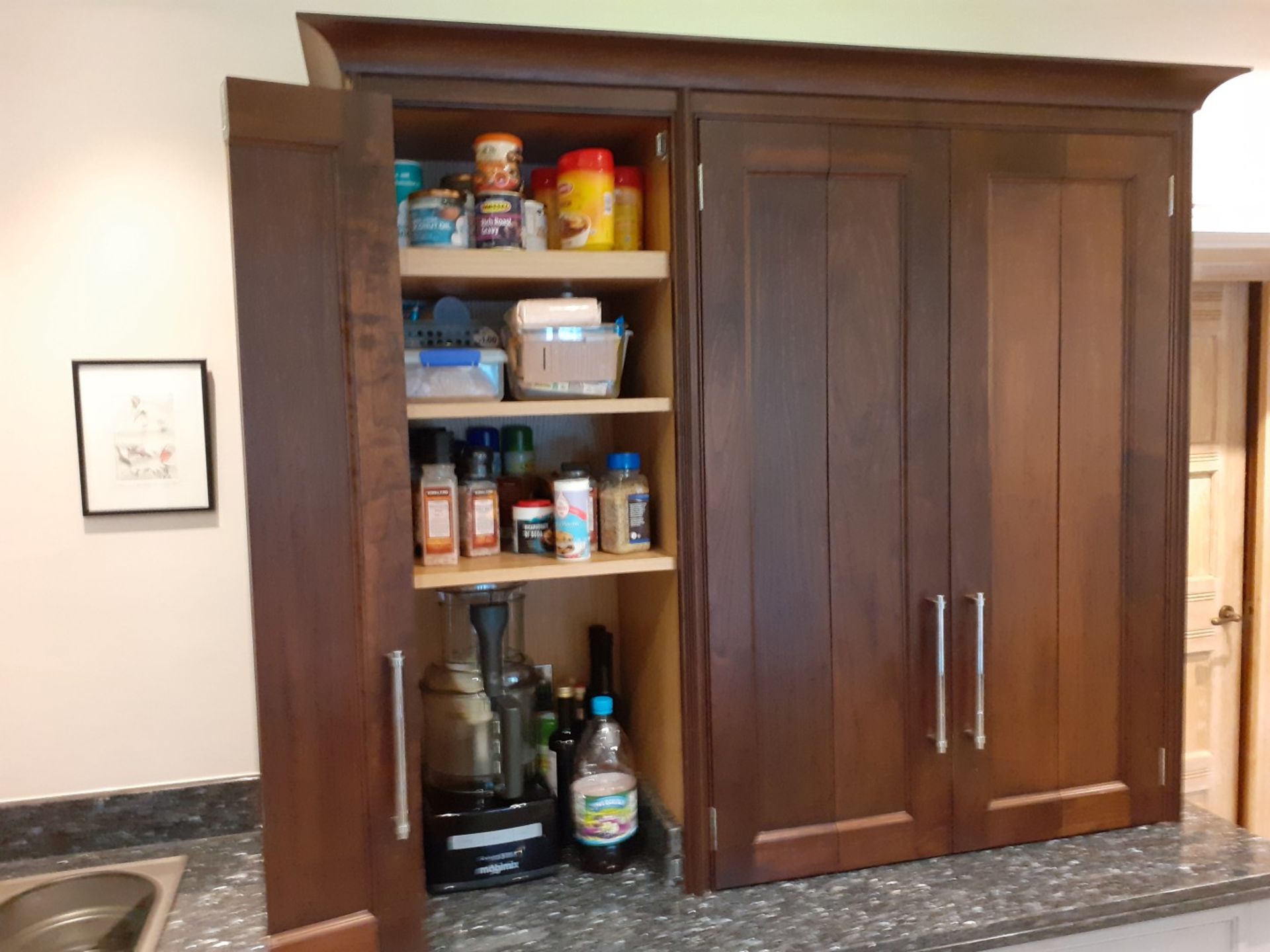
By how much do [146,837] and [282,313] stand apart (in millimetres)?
1073

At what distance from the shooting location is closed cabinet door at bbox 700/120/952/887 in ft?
4.64

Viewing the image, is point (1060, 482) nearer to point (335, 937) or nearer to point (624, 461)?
point (624, 461)

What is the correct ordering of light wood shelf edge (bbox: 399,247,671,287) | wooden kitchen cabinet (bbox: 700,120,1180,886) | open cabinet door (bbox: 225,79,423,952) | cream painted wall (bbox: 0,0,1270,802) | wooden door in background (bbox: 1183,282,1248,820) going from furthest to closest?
wooden door in background (bbox: 1183,282,1248,820)
cream painted wall (bbox: 0,0,1270,802)
wooden kitchen cabinet (bbox: 700,120,1180,886)
light wood shelf edge (bbox: 399,247,671,287)
open cabinet door (bbox: 225,79,423,952)

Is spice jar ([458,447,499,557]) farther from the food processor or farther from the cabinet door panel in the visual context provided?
the cabinet door panel

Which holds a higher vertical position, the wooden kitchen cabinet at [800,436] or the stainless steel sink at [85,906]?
the wooden kitchen cabinet at [800,436]

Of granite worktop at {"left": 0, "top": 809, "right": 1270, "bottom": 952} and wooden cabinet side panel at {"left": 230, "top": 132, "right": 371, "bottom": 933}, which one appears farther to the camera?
granite worktop at {"left": 0, "top": 809, "right": 1270, "bottom": 952}

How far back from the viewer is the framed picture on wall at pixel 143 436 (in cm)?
159

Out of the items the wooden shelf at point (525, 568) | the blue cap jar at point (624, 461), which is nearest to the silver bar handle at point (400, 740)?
the wooden shelf at point (525, 568)

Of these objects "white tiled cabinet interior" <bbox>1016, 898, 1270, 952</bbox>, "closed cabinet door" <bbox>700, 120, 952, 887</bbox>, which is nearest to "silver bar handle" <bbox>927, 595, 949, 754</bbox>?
"closed cabinet door" <bbox>700, 120, 952, 887</bbox>

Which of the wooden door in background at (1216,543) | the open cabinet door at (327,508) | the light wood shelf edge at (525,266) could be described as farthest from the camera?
the wooden door in background at (1216,543)

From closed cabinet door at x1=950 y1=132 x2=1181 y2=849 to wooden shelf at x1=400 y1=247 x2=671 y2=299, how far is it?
1.70 feet

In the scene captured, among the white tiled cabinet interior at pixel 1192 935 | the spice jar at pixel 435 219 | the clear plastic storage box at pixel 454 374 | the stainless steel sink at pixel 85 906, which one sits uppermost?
the spice jar at pixel 435 219

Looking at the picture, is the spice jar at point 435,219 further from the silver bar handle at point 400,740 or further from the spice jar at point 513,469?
the silver bar handle at point 400,740

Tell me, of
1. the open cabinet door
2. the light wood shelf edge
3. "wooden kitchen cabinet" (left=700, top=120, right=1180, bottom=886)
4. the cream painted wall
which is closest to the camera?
the open cabinet door
